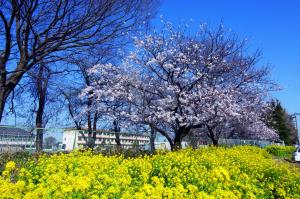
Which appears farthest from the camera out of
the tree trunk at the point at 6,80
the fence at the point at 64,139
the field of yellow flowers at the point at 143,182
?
the fence at the point at 64,139

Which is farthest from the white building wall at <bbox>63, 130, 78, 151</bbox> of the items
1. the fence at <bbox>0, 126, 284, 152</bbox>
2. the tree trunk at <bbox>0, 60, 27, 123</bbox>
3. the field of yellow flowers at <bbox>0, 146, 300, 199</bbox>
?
the field of yellow flowers at <bbox>0, 146, 300, 199</bbox>

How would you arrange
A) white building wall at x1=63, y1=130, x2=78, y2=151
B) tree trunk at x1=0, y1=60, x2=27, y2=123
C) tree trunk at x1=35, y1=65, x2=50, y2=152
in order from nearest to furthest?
1. tree trunk at x1=0, y1=60, x2=27, y2=123
2. tree trunk at x1=35, y1=65, x2=50, y2=152
3. white building wall at x1=63, y1=130, x2=78, y2=151

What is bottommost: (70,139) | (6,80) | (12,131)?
(70,139)

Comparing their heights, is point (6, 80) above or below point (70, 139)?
above

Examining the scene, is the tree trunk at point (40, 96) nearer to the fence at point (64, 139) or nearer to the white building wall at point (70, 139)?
the fence at point (64, 139)

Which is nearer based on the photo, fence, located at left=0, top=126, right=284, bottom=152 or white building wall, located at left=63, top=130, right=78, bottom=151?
fence, located at left=0, top=126, right=284, bottom=152

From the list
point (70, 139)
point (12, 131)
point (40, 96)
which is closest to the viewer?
point (12, 131)

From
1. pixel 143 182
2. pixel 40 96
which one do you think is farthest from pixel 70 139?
pixel 143 182

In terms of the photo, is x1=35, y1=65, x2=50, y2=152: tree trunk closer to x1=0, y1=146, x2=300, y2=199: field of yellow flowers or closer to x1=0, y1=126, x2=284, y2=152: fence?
x1=0, y1=126, x2=284, y2=152: fence

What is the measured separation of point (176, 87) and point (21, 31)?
653 centimetres

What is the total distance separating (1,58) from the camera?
45.5ft

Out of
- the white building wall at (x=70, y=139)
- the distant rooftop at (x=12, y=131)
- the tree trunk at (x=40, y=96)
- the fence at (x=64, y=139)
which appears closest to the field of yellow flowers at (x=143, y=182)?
the distant rooftop at (x=12, y=131)

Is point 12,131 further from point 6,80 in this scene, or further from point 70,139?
point 70,139

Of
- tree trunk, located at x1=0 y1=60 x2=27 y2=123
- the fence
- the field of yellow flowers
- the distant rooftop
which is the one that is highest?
tree trunk, located at x1=0 y1=60 x2=27 y2=123
